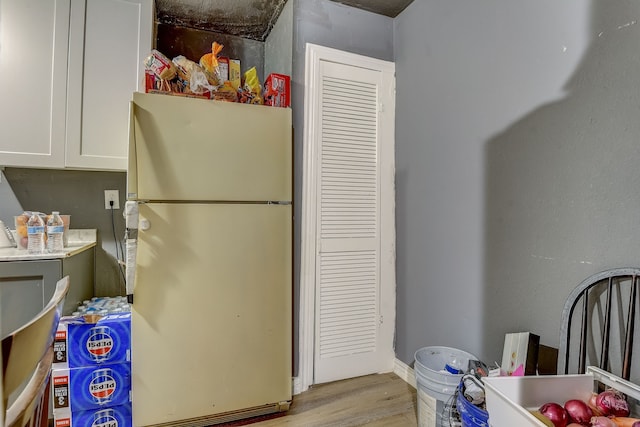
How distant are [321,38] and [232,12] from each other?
26.5 inches

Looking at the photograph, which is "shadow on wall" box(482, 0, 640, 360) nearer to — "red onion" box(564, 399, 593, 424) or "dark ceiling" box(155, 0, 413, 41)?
"red onion" box(564, 399, 593, 424)

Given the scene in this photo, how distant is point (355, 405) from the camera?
193cm

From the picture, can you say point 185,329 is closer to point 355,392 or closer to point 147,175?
point 147,175

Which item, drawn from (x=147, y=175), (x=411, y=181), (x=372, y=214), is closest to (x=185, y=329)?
(x=147, y=175)

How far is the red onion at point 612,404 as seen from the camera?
3.31 ft

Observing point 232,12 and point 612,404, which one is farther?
point 232,12

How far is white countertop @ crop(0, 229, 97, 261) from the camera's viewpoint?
156 centimetres

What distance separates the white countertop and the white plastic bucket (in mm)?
1818

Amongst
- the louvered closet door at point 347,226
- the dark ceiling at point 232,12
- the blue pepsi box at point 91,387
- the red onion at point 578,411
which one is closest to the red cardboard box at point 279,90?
the louvered closet door at point 347,226

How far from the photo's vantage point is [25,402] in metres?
0.62

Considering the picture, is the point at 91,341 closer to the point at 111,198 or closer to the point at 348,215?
Result: the point at 111,198

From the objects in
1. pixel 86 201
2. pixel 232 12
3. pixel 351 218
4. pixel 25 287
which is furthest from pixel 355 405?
pixel 232 12

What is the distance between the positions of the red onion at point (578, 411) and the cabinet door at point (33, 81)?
97.4 inches

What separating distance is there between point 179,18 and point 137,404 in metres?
2.40
